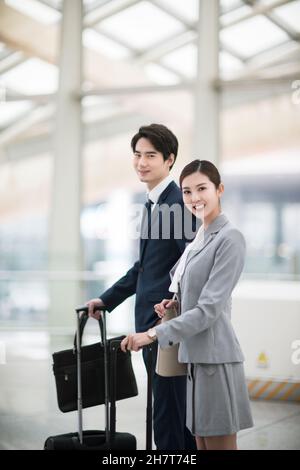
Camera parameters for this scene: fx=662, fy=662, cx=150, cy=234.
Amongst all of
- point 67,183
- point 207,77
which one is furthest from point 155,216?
point 67,183

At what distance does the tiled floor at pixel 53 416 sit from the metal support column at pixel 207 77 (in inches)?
98.6

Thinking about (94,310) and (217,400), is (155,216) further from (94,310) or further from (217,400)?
(217,400)

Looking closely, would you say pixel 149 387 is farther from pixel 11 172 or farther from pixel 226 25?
pixel 11 172

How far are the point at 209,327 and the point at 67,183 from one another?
5598 millimetres

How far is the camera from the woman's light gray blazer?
202cm

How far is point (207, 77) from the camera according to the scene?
6.76 meters

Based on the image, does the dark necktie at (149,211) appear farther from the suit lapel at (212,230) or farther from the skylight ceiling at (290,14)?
the skylight ceiling at (290,14)

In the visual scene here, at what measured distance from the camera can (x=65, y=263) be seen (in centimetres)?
753

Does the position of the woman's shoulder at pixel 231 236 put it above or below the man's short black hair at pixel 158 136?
below

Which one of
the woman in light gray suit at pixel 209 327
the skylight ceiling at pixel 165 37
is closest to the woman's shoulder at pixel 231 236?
the woman in light gray suit at pixel 209 327

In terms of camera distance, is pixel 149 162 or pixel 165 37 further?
pixel 165 37

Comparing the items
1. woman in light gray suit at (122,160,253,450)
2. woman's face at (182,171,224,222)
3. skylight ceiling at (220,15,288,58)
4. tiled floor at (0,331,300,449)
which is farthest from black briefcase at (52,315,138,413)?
skylight ceiling at (220,15,288,58)

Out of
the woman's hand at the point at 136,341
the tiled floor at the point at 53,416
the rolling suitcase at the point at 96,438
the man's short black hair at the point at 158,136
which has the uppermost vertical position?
the man's short black hair at the point at 158,136

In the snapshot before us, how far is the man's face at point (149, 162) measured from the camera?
2.46 meters
